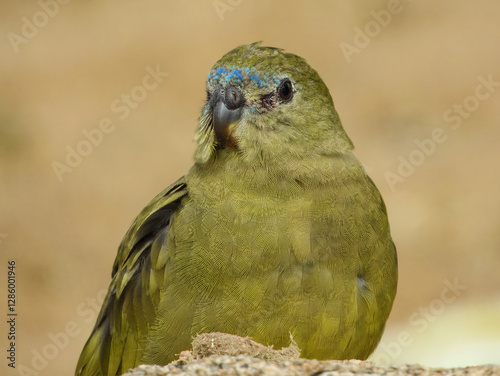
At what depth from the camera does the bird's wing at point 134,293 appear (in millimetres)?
4074

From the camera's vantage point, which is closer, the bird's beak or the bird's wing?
the bird's beak

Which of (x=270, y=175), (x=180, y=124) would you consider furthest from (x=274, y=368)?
(x=180, y=124)

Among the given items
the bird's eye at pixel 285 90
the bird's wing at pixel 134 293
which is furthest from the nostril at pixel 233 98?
the bird's wing at pixel 134 293

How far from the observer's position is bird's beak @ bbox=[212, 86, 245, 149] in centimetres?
386

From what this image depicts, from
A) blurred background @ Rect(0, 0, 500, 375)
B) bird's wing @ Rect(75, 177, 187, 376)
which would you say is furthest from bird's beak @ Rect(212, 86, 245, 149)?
blurred background @ Rect(0, 0, 500, 375)

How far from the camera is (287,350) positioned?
131 inches

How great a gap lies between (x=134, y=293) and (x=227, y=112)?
3.69 ft

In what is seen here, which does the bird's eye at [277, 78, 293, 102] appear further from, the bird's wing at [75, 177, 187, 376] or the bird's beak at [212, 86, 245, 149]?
the bird's wing at [75, 177, 187, 376]

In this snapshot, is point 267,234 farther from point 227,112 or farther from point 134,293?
point 134,293

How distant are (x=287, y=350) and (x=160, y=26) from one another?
8712mm

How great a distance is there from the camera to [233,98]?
3.90 metres

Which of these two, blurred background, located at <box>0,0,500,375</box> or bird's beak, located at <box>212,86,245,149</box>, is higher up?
blurred background, located at <box>0,0,500,375</box>

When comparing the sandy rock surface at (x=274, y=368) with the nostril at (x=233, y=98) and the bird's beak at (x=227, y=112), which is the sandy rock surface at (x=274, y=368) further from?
Answer: the nostril at (x=233, y=98)

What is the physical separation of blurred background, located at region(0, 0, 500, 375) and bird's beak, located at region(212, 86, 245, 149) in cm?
503
